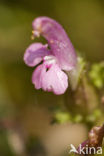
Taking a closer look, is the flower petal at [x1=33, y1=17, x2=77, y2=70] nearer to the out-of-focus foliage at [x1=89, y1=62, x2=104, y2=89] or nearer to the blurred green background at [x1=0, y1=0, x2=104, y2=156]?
the out-of-focus foliage at [x1=89, y1=62, x2=104, y2=89]

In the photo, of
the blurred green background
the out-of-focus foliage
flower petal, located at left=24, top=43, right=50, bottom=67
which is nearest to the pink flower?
flower petal, located at left=24, top=43, right=50, bottom=67

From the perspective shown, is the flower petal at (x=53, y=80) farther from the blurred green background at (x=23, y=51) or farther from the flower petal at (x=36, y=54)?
the blurred green background at (x=23, y=51)

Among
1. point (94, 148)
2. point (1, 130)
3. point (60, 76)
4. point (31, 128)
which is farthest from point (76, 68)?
point (31, 128)

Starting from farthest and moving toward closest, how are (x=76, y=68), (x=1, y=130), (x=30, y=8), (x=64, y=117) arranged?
Answer: (x=30, y=8) < (x=1, y=130) < (x=64, y=117) < (x=76, y=68)

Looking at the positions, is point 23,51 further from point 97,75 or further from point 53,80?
point 53,80

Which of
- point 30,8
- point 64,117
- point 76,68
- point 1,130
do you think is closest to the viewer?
point 76,68

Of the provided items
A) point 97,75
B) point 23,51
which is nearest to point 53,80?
point 97,75

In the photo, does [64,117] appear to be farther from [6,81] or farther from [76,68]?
[6,81]

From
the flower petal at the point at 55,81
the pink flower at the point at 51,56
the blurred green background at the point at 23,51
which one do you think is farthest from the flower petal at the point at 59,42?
the blurred green background at the point at 23,51
